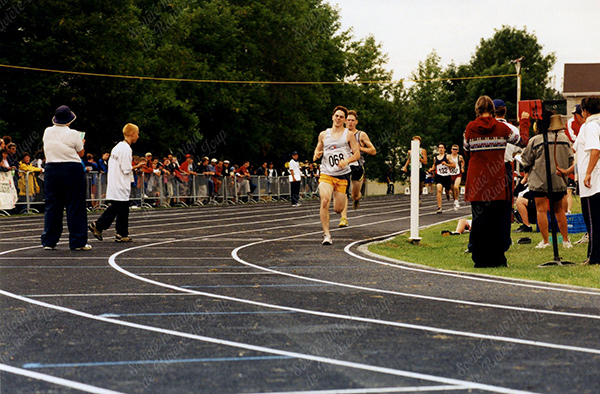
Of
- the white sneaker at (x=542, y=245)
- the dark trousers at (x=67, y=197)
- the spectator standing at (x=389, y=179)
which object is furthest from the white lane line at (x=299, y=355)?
the spectator standing at (x=389, y=179)

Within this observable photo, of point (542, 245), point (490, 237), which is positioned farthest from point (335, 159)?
point (490, 237)

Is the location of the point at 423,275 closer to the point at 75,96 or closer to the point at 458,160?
the point at 458,160

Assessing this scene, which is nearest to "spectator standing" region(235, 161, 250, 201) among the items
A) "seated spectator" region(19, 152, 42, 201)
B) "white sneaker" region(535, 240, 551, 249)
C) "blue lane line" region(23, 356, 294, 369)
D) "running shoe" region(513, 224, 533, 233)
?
"seated spectator" region(19, 152, 42, 201)

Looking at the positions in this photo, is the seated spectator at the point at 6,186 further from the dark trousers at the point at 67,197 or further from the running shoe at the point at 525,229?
the running shoe at the point at 525,229

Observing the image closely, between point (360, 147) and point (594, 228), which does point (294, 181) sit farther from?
point (594, 228)

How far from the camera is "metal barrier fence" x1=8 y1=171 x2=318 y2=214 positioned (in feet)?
80.1

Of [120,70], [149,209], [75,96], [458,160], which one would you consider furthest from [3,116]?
[458,160]

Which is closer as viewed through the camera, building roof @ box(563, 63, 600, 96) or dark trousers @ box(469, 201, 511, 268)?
dark trousers @ box(469, 201, 511, 268)

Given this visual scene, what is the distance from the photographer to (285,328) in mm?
6457

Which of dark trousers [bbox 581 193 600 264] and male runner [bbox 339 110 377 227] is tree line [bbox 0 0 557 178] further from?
dark trousers [bbox 581 193 600 264]

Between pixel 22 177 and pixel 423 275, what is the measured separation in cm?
1650

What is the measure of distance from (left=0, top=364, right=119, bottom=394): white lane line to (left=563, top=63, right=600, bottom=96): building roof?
63814mm

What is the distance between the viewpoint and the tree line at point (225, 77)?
37.3m

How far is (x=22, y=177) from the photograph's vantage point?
23.8m
